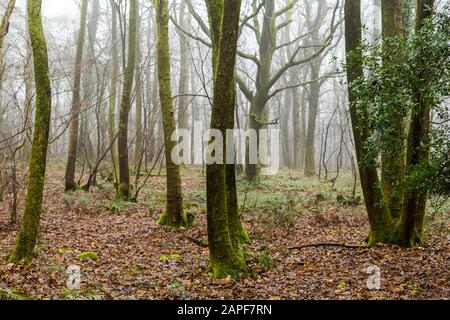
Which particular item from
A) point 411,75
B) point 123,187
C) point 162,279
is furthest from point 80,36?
point 411,75

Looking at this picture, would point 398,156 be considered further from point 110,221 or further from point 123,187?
point 123,187

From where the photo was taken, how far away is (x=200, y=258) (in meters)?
8.44

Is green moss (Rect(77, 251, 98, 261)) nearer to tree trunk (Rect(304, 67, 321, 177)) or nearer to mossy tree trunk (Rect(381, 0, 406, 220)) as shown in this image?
mossy tree trunk (Rect(381, 0, 406, 220))

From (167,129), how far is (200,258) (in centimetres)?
404

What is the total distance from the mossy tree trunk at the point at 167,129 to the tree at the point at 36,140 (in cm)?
422

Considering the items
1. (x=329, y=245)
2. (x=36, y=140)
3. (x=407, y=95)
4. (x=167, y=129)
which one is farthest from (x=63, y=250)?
(x=407, y=95)

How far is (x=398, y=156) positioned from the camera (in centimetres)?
761

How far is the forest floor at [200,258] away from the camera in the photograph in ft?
21.3

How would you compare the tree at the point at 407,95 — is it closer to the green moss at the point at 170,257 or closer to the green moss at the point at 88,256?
the green moss at the point at 170,257

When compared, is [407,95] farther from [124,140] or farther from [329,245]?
[124,140]

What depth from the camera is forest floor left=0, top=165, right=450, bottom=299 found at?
→ 6484 millimetres

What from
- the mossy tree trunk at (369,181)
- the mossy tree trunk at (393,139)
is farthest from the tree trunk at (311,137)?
the mossy tree trunk at (369,181)

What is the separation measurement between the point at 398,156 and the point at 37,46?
20.8ft

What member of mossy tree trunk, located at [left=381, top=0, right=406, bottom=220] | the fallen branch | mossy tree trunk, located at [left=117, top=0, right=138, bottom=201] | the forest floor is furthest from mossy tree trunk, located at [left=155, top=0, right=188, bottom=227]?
mossy tree trunk, located at [left=381, top=0, right=406, bottom=220]
